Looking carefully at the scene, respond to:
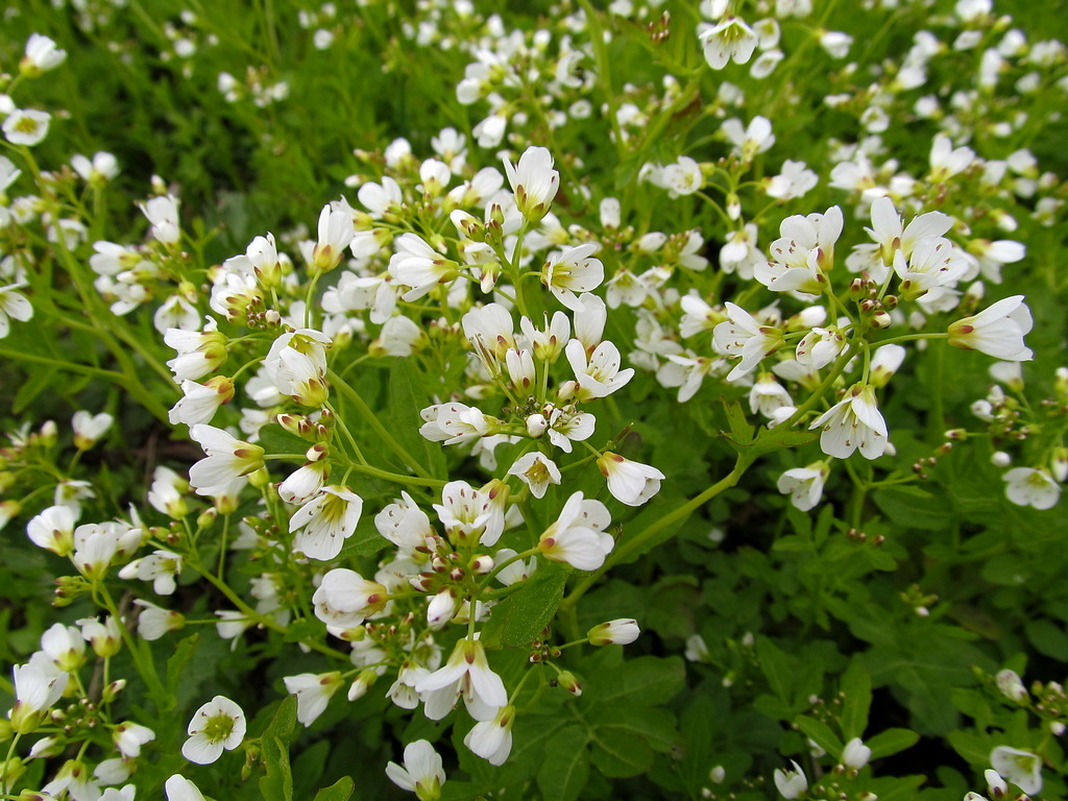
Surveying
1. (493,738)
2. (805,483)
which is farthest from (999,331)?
(493,738)

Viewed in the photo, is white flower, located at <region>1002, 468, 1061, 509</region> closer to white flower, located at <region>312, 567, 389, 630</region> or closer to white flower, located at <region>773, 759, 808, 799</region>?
white flower, located at <region>773, 759, 808, 799</region>

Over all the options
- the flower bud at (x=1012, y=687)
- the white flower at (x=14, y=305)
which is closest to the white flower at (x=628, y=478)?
the flower bud at (x=1012, y=687)

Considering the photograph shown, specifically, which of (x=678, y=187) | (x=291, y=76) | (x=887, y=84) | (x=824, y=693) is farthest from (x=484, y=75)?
(x=824, y=693)

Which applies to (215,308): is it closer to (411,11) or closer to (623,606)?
(623,606)

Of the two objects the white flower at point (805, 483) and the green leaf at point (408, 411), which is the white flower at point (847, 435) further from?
the green leaf at point (408, 411)

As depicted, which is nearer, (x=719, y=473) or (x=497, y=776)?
(x=497, y=776)

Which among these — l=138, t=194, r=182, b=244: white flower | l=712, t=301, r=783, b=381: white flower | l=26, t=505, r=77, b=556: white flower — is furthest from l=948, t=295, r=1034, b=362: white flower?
l=26, t=505, r=77, b=556: white flower
